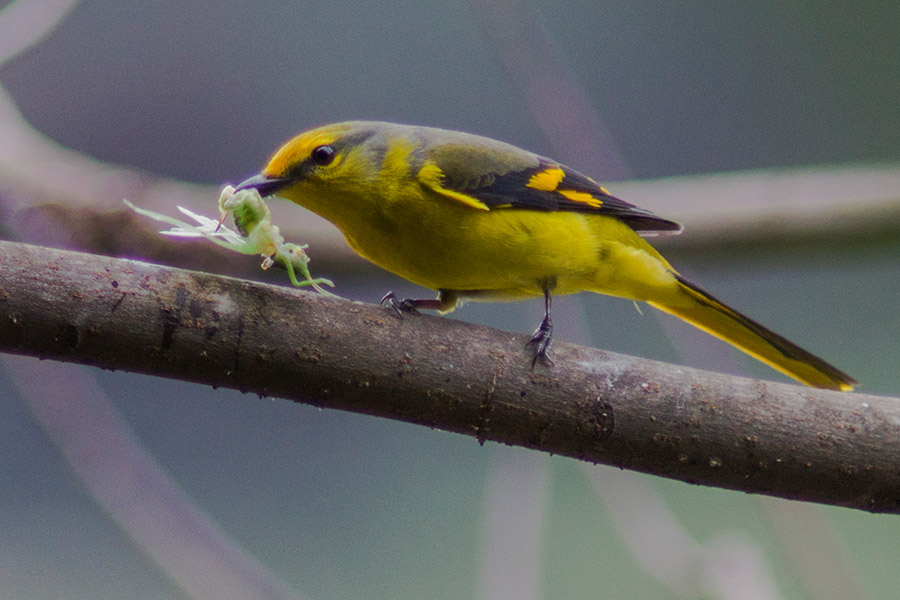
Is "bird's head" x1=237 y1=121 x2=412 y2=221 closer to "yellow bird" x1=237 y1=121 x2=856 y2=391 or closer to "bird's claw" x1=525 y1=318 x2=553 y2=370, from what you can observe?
"yellow bird" x1=237 y1=121 x2=856 y2=391

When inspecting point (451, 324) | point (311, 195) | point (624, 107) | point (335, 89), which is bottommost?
point (451, 324)

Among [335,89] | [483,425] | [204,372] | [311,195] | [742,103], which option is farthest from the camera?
[742,103]

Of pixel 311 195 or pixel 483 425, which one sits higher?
pixel 311 195

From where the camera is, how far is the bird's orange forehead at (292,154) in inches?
110

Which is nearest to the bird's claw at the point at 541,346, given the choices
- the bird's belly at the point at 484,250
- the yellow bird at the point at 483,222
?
the yellow bird at the point at 483,222

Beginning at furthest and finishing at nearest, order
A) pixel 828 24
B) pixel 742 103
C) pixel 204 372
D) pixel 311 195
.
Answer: pixel 828 24
pixel 742 103
pixel 311 195
pixel 204 372

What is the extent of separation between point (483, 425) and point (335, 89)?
496 centimetres

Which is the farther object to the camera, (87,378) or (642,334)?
(642,334)

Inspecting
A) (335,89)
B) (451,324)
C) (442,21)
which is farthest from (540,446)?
(442,21)

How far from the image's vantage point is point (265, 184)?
2.76m

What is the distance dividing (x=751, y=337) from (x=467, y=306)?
11.9 ft

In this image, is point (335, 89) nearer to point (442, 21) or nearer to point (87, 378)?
point (442, 21)

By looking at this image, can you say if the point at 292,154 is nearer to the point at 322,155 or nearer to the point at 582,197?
the point at 322,155

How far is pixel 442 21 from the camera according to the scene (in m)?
6.97
